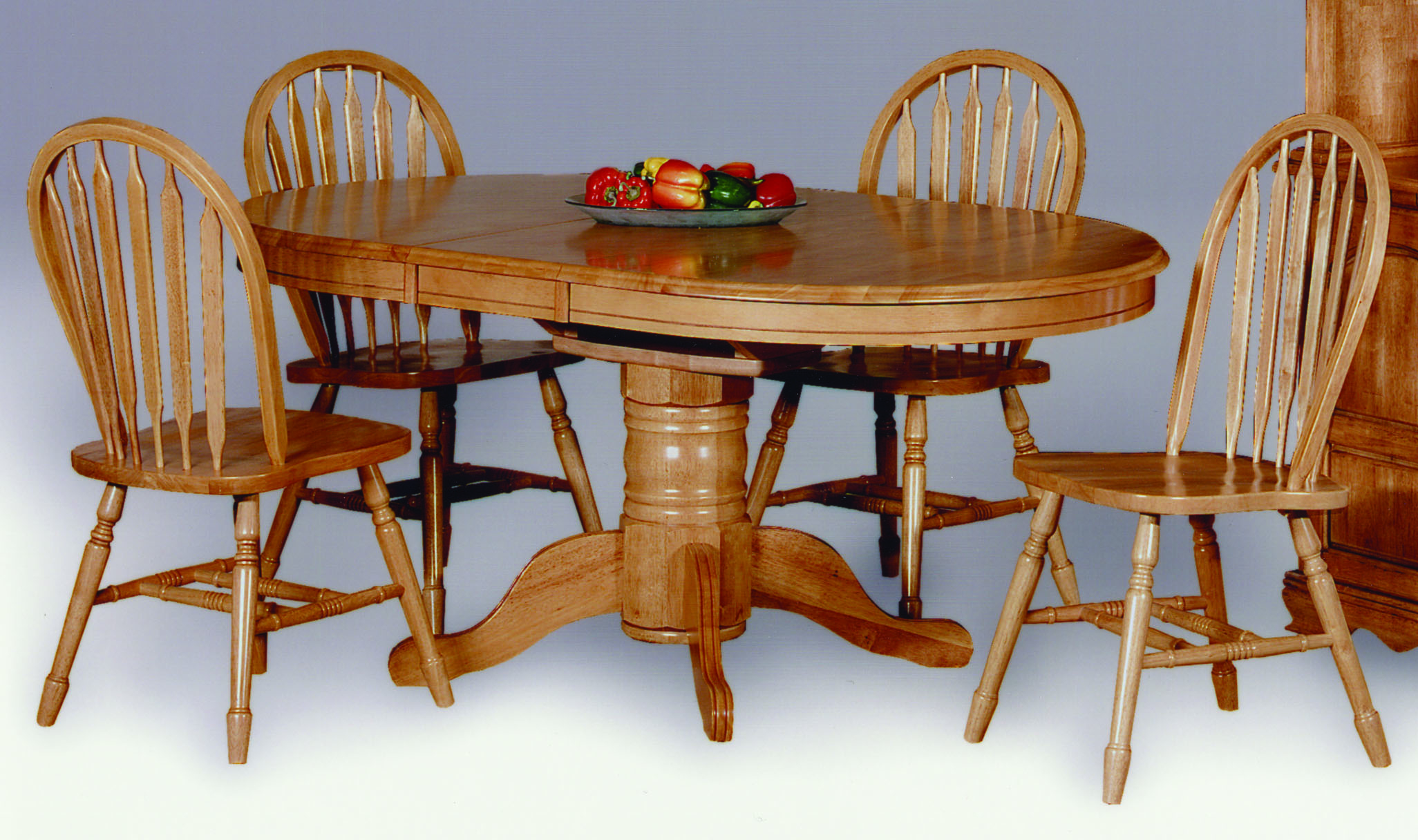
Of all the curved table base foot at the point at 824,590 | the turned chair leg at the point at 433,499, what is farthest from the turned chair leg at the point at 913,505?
the turned chair leg at the point at 433,499

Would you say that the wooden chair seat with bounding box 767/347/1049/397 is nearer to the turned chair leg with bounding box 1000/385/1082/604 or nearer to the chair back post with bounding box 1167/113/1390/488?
the turned chair leg with bounding box 1000/385/1082/604

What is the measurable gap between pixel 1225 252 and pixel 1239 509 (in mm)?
3956

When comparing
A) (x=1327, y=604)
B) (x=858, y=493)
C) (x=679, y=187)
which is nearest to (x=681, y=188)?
(x=679, y=187)

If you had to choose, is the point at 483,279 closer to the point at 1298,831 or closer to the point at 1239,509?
the point at 1239,509

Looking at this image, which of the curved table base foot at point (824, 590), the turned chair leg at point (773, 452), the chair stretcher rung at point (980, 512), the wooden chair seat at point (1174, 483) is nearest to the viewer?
the wooden chair seat at point (1174, 483)

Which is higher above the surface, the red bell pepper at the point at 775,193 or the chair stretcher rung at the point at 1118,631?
the red bell pepper at the point at 775,193

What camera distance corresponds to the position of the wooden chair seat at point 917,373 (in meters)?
3.19

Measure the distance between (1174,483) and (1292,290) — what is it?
355 millimetres

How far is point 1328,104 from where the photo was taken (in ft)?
10.1

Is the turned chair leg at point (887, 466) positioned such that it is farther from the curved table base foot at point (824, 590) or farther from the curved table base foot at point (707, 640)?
the curved table base foot at point (707, 640)

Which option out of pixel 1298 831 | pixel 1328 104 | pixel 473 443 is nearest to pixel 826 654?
pixel 1298 831

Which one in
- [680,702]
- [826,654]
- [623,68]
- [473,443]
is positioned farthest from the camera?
[623,68]

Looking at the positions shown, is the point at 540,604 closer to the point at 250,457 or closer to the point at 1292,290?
the point at 250,457

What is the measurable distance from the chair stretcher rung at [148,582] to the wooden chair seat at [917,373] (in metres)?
1.01
